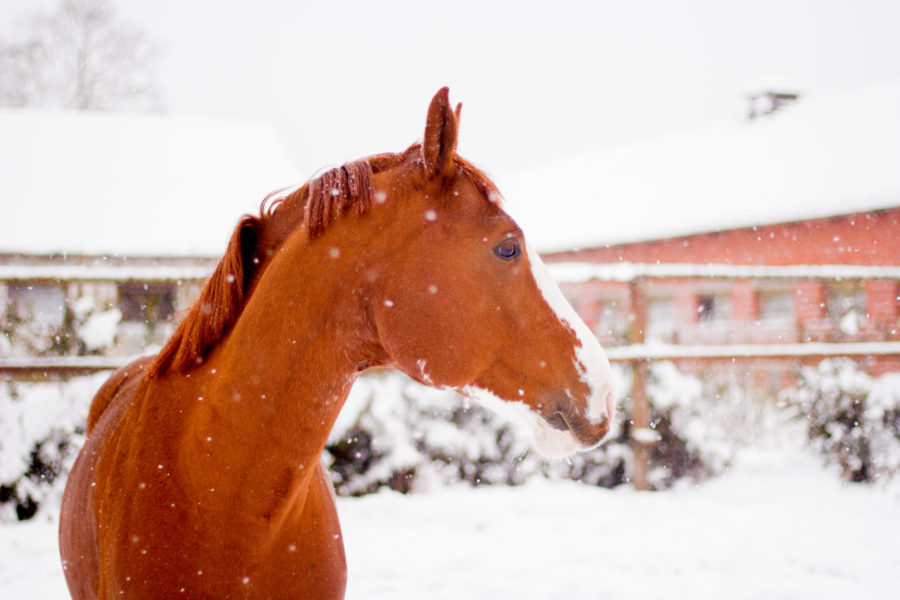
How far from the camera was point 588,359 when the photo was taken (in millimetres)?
1545

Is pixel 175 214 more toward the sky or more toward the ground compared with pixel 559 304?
more toward the sky

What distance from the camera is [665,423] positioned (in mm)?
5723

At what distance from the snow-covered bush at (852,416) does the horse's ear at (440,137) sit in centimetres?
570

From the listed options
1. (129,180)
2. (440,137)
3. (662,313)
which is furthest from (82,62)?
(440,137)

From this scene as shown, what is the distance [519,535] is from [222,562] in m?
3.30

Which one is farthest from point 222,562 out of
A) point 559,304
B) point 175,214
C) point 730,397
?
point 175,214

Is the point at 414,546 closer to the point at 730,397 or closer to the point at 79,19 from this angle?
the point at 730,397

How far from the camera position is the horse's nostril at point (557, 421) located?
1.55 m

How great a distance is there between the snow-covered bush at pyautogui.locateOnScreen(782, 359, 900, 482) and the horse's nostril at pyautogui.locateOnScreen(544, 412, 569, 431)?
5.41 meters

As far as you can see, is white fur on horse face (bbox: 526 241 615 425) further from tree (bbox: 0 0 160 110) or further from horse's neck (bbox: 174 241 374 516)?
tree (bbox: 0 0 160 110)

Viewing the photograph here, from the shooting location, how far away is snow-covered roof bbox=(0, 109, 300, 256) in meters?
12.2

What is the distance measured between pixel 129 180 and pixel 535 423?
48.8 ft

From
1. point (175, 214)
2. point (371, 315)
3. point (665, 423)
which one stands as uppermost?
point (175, 214)

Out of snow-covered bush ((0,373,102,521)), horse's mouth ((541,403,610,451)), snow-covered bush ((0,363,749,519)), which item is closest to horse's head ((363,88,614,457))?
horse's mouth ((541,403,610,451))
